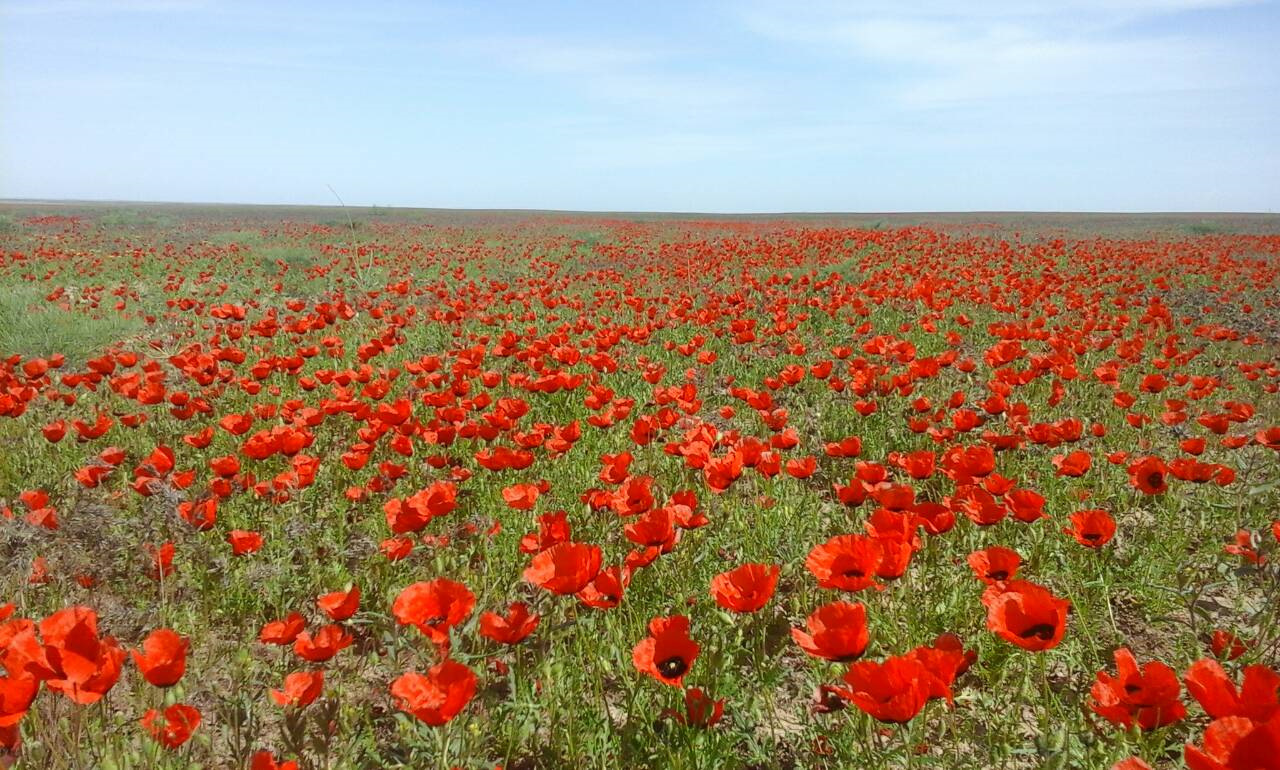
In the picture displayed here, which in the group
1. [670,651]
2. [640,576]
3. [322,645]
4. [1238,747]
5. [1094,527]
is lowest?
[640,576]

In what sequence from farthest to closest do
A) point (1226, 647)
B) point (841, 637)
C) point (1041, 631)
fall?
point (1226, 647)
point (1041, 631)
point (841, 637)

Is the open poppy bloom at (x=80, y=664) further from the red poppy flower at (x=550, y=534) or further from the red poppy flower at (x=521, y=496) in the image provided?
the red poppy flower at (x=521, y=496)

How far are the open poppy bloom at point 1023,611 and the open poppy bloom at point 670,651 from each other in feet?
2.26

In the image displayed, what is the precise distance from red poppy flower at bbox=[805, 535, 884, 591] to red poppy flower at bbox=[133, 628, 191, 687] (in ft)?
5.12

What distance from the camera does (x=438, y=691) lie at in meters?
1.56

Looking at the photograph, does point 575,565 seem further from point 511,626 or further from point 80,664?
point 80,664

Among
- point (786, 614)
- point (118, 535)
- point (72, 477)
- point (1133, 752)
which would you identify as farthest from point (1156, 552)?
point (72, 477)

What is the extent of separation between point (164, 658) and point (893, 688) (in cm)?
162

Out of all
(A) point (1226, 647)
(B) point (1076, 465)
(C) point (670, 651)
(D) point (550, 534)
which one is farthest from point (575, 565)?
(B) point (1076, 465)

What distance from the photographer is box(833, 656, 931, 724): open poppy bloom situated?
1.36m

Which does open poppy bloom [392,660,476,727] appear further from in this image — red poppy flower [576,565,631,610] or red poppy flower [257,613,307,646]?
red poppy flower [257,613,307,646]

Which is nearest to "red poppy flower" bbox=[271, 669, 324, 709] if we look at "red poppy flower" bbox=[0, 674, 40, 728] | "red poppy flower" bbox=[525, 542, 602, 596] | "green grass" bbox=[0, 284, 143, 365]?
"red poppy flower" bbox=[0, 674, 40, 728]

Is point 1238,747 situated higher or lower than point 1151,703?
higher

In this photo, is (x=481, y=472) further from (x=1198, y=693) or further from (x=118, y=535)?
(x=1198, y=693)
